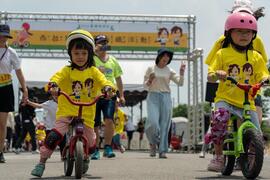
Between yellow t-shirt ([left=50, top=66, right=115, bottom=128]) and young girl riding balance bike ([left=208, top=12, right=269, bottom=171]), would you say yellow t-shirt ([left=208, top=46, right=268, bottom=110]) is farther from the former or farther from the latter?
yellow t-shirt ([left=50, top=66, right=115, bottom=128])

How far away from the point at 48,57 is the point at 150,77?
16333 millimetres

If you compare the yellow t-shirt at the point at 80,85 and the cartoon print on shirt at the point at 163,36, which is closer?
the yellow t-shirt at the point at 80,85

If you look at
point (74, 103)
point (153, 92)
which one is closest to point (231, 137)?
point (74, 103)

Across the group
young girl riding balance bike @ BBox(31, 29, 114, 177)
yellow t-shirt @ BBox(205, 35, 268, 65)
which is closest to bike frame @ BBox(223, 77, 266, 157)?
yellow t-shirt @ BBox(205, 35, 268, 65)

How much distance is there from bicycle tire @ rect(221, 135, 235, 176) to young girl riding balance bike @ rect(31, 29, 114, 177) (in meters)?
1.24

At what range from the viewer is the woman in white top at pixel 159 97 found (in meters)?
12.0

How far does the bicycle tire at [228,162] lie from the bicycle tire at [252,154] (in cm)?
21

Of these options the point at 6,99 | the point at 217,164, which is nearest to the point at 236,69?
the point at 217,164

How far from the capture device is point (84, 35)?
6.77 m

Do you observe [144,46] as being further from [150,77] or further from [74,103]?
[74,103]

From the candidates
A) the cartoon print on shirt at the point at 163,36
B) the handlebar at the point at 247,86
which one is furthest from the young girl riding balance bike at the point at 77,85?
the cartoon print on shirt at the point at 163,36

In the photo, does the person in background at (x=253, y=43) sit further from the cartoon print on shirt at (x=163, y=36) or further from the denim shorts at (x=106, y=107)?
the cartoon print on shirt at (x=163, y=36)

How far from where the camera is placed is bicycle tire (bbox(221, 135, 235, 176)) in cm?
652

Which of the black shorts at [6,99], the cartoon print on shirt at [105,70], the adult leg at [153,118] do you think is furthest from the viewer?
the adult leg at [153,118]
